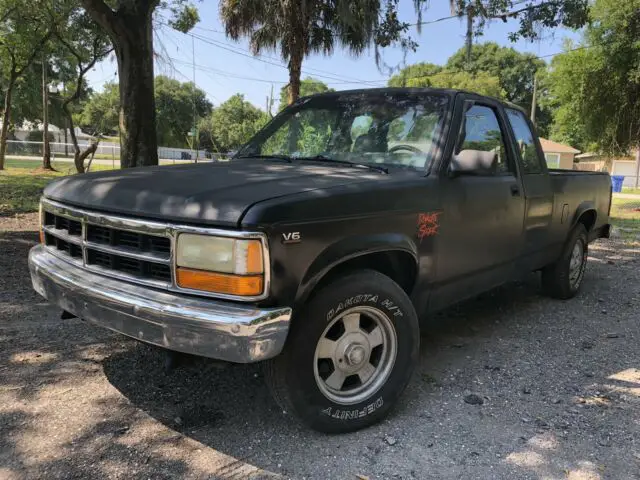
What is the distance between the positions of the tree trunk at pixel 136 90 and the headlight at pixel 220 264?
568cm

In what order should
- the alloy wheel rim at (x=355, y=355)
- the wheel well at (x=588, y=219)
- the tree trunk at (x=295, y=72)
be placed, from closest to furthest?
the alloy wheel rim at (x=355, y=355)
the wheel well at (x=588, y=219)
the tree trunk at (x=295, y=72)

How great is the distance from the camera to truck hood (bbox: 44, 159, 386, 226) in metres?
2.39

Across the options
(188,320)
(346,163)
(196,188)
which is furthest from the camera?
(346,163)

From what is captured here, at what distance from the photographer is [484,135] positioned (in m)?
3.98

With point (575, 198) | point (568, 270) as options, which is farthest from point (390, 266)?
point (568, 270)

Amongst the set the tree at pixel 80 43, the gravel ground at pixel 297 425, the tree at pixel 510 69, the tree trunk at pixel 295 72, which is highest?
the tree at pixel 510 69

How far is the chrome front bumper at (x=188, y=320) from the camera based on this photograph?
7.42 feet

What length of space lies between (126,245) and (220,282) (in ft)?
2.12

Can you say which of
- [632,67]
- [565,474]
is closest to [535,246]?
[565,474]

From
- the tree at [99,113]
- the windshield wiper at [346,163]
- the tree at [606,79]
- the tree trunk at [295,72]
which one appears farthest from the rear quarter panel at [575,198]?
the tree at [99,113]

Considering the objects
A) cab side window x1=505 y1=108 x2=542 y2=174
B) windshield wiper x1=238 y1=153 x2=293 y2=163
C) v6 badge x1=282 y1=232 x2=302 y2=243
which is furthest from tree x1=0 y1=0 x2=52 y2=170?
v6 badge x1=282 y1=232 x2=302 y2=243

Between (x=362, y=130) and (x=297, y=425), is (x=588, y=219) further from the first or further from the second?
(x=297, y=425)

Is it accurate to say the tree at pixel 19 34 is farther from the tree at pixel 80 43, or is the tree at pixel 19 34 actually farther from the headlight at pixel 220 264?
the headlight at pixel 220 264

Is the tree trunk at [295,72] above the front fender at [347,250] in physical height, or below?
above
